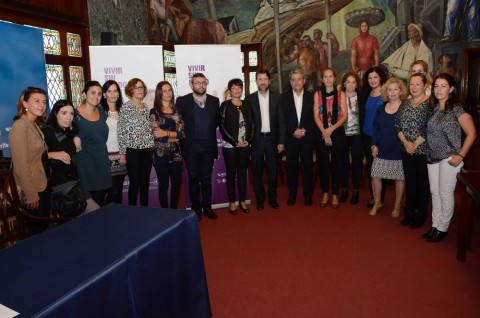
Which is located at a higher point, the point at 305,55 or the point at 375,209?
the point at 305,55

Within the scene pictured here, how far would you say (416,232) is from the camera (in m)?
4.03

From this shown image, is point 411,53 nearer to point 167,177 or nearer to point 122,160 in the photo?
point 167,177

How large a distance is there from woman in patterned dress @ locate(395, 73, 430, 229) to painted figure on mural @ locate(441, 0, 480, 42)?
4.65 metres

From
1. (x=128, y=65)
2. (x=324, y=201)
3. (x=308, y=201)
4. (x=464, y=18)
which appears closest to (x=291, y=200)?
(x=308, y=201)

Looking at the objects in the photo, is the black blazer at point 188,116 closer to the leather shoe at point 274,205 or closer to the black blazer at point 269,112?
the black blazer at point 269,112

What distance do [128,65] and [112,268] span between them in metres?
3.75

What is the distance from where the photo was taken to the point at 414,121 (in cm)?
386

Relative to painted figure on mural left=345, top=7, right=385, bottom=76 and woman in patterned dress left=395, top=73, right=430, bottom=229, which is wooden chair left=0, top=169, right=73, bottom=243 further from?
painted figure on mural left=345, top=7, right=385, bottom=76

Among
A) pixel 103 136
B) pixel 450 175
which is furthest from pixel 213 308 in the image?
pixel 450 175

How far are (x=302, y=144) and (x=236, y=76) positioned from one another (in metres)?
1.23

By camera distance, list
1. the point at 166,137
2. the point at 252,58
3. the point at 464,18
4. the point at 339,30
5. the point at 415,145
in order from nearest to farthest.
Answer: the point at 415,145 < the point at 166,137 < the point at 464,18 < the point at 339,30 < the point at 252,58

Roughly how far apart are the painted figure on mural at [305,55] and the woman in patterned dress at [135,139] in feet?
16.6

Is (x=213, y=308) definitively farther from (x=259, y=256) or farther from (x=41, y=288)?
(x=41, y=288)

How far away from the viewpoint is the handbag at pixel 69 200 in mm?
2795
